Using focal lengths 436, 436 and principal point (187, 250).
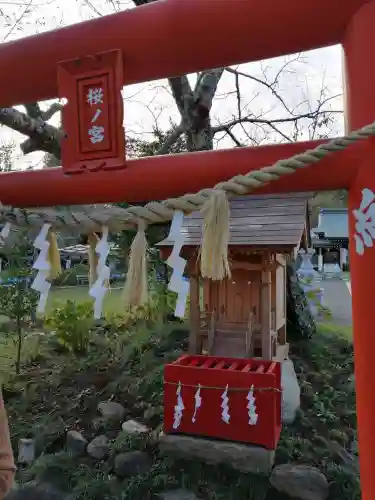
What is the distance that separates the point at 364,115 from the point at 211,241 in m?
0.63

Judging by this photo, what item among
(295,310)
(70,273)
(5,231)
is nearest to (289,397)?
(295,310)

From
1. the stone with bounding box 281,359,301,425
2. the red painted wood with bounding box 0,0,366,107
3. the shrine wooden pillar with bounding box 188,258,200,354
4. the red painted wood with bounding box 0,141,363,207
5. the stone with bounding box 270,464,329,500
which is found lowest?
the stone with bounding box 270,464,329,500

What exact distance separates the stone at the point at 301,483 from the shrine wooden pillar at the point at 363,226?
1.69 m

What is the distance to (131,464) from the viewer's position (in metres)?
3.30

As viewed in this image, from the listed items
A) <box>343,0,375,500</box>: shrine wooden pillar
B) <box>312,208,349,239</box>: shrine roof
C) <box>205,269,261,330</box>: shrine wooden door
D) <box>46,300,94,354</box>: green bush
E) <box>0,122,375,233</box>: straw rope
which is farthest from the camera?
<box>312,208,349,239</box>: shrine roof

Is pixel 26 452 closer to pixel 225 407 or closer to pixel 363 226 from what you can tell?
pixel 225 407

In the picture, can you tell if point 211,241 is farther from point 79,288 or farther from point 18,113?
point 79,288

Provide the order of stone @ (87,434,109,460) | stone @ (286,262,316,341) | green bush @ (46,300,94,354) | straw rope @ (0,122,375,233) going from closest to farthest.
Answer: straw rope @ (0,122,375,233) → stone @ (87,434,109,460) → green bush @ (46,300,94,354) → stone @ (286,262,316,341)

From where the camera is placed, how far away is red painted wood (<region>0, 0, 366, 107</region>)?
1431 millimetres

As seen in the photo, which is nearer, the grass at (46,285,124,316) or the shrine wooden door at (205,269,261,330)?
the shrine wooden door at (205,269,261,330)

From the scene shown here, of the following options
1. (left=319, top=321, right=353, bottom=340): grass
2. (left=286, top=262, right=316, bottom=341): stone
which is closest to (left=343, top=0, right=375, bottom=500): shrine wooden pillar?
(left=286, top=262, right=316, bottom=341): stone

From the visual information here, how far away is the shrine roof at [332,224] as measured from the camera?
13836mm

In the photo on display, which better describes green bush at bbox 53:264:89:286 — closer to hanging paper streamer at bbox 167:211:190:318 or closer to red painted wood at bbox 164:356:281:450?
red painted wood at bbox 164:356:281:450

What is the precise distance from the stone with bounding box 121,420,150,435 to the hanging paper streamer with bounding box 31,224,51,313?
8.48 ft
